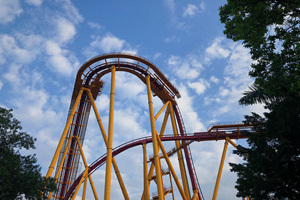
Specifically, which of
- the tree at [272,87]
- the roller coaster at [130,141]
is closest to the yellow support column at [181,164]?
the roller coaster at [130,141]

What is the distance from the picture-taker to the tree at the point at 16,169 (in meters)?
10.6

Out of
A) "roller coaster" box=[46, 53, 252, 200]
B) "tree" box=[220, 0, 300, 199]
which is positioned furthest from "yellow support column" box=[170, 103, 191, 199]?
"tree" box=[220, 0, 300, 199]

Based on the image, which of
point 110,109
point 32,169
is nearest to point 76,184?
point 110,109

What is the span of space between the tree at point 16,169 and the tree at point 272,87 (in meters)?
9.07

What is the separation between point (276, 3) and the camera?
27.4ft

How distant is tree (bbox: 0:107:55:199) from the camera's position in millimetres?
10570

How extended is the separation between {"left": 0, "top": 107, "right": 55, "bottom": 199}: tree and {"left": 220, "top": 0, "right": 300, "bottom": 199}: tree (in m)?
9.07

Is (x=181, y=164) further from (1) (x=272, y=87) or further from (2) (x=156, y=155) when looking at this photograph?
(1) (x=272, y=87)

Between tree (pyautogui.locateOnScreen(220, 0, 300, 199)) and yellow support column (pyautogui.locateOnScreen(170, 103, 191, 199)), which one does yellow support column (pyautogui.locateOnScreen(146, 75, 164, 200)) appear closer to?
yellow support column (pyautogui.locateOnScreen(170, 103, 191, 199))

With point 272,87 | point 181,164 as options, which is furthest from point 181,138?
point 272,87

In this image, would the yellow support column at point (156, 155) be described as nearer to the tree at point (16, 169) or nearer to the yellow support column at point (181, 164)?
the yellow support column at point (181, 164)

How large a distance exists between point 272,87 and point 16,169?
11.3 m

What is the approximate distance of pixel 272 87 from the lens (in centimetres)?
865

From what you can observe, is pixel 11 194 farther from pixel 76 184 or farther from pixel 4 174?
pixel 76 184
